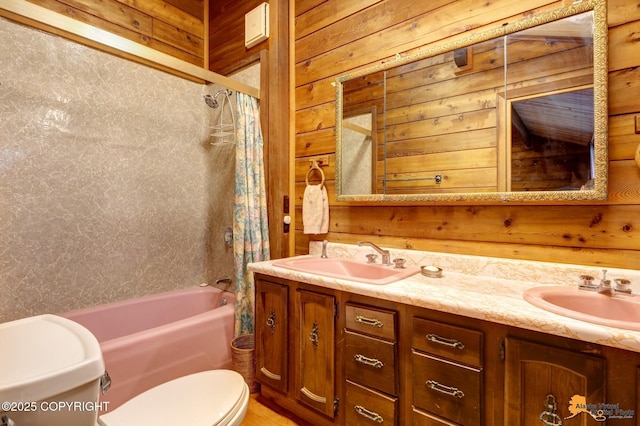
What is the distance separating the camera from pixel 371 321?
1.26 m

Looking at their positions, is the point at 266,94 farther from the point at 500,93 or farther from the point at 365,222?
the point at 500,93

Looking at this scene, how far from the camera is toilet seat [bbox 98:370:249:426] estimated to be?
1021 mm

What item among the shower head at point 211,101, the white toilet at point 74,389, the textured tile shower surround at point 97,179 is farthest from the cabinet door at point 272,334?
the shower head at point 211,101

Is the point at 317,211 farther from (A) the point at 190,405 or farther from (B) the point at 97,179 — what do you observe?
(B) the point at 97,179

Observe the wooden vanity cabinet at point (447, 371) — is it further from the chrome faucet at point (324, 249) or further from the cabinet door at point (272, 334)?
the chrome faucet at point (324, 249)

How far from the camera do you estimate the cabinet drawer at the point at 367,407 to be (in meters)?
1.21

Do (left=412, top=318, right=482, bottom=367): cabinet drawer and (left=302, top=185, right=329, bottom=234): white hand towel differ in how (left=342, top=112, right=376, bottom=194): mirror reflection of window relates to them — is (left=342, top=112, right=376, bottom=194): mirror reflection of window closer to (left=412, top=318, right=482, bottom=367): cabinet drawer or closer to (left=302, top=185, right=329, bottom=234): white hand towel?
(left=302, top=185, right=329, bottom=234): white hand towel

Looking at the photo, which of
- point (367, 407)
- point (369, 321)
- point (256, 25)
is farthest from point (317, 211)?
point (256, 25)

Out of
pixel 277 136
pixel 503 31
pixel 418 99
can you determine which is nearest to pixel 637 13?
pixel 503 31

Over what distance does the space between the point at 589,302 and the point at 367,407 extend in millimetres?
932

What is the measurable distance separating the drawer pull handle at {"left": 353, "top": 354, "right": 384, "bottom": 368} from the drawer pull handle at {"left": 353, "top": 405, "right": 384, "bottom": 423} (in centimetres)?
20

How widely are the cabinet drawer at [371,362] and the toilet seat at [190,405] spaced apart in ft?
1.49

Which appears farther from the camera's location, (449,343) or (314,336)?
(314,336)

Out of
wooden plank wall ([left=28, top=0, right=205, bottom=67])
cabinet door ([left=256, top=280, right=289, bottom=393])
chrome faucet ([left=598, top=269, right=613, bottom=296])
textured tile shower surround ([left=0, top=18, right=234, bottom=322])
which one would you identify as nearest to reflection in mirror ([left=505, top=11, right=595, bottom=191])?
chrome faucet ([left=598, top=269, right=613, bottom=296])
